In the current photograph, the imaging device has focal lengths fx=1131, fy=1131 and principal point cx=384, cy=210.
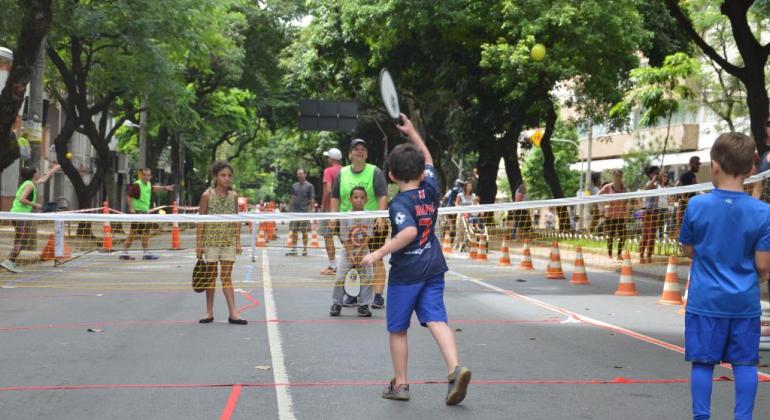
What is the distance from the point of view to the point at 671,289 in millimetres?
Answer: 14062

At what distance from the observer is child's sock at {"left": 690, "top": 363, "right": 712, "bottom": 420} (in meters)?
5.67

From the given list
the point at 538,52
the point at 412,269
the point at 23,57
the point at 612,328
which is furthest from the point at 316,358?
the point at 538,52

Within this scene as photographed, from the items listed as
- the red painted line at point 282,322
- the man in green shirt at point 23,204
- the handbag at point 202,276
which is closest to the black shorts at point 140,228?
the man in green shirt at point 23,204

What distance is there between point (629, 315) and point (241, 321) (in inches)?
171

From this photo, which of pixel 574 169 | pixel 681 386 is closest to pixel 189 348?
pixel 681 386

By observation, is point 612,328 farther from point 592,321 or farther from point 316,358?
point 316,358

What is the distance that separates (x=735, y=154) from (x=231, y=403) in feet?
10.8

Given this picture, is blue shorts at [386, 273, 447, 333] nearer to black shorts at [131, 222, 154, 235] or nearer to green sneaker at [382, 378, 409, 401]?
green sneaker at [382, 378, 409, 401]

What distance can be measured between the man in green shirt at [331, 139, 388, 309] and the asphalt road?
667 mm

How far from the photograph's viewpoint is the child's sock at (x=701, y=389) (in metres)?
5.67

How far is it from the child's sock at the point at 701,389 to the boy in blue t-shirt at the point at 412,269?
1583 millimetres

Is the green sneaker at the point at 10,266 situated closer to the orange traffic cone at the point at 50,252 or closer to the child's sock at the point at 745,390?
the orange traffic cone at the point at 50,252

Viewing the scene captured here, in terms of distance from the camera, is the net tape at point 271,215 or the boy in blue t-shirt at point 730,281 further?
the net tape at point 271,215

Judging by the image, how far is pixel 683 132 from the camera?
56.5 m
